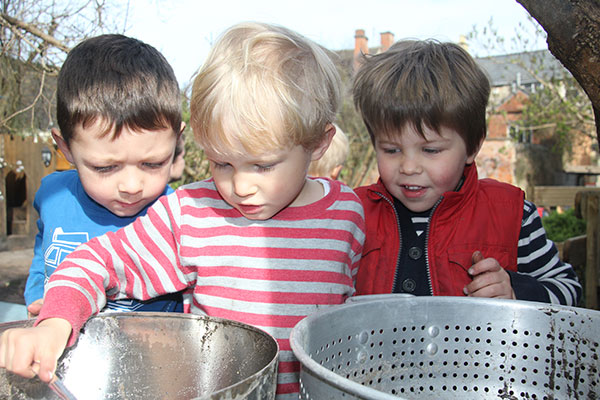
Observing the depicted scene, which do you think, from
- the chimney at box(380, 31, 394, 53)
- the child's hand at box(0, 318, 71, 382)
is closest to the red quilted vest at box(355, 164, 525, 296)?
the child's hand at box(0, 318, 71, 382)

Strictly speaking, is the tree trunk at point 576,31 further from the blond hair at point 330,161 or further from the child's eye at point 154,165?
the blond hair at point 330,161

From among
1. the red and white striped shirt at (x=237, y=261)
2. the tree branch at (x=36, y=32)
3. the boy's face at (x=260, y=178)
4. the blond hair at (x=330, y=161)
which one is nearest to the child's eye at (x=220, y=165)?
the boy's face at (x=260, y=178)

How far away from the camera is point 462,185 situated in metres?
1.52

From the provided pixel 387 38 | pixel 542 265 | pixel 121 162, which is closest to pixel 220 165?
pixel 121 162

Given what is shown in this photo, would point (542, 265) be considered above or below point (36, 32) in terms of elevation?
below

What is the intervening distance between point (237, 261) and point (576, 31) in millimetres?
756

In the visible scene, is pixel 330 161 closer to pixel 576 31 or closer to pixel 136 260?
pixel 136 260

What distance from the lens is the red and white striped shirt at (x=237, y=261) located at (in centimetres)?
115

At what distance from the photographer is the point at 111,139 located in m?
1.31

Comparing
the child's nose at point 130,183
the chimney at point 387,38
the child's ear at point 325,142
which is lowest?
the child's nose at point 130,183

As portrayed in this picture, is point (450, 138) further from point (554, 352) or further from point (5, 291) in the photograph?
point (5, 291)

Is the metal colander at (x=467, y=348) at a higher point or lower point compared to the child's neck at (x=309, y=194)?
lower

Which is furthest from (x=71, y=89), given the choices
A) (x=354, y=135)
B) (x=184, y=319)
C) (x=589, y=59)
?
(x=354, y=135)

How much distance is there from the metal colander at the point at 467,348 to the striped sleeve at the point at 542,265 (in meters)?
0.47
